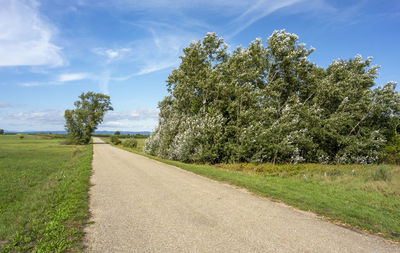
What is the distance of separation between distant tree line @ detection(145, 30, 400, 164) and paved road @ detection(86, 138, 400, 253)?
41.1ft

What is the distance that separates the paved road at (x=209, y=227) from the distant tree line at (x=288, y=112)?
41.1 feet

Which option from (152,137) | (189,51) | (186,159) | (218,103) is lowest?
→ (186,159)

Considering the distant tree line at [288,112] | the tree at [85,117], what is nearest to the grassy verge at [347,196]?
the distant tree line at [288,112]

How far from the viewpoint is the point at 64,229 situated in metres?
5.50

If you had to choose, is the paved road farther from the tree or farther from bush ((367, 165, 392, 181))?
the tree

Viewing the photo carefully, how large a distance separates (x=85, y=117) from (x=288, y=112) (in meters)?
64.4

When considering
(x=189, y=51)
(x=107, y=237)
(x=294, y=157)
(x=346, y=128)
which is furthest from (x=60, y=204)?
(x=346, y=128)

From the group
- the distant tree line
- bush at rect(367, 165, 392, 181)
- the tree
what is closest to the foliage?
the distant tree line

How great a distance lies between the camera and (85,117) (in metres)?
66.9

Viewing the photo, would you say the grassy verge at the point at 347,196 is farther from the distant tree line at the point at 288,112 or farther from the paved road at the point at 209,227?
the distant tree line at the point at 288,112

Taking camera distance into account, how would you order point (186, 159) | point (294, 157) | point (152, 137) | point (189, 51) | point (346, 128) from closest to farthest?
point (294, 157) → point (346, 128) → point (186, 159) → point (189, 51) → point (152, 137)

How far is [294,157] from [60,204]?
61.9ft

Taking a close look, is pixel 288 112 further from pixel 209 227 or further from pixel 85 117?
pixel 85 117

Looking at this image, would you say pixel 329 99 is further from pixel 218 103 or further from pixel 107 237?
pixel 107 237
